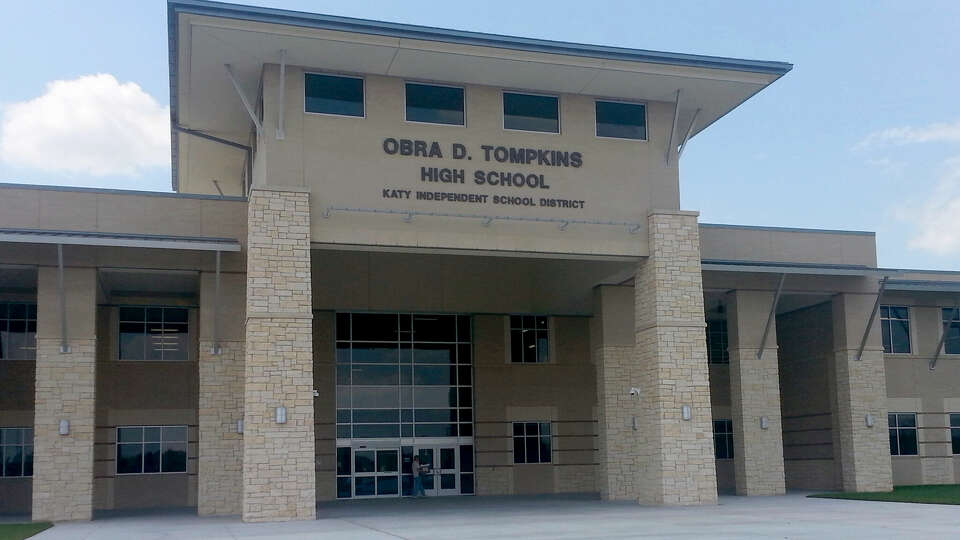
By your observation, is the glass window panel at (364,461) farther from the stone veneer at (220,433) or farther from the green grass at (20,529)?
the green grass at (20,529)

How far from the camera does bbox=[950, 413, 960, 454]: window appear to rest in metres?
36.9

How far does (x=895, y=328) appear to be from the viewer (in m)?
37.0

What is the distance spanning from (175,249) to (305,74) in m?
5.83

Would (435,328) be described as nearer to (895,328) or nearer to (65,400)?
(65,400)

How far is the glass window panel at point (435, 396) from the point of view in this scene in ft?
117

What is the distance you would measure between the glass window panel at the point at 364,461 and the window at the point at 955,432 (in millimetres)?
20489

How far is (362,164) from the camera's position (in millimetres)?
25375

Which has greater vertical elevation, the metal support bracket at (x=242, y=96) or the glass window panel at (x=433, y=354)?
the metal support bracket at (x=242, y=96)

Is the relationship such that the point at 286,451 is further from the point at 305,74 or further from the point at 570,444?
the point at 570,444

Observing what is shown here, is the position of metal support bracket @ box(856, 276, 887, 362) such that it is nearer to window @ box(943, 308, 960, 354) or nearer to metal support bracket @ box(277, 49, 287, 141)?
window @ box(943, 308, 960, 354)

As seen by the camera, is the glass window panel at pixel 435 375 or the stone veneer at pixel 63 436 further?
the glass window panel at pixel 435 375

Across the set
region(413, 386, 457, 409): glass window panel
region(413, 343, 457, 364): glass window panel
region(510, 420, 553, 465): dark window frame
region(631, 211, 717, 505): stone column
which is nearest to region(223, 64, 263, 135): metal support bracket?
region(631, 211, 717, 505): stone column

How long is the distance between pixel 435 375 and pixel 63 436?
44.3ft

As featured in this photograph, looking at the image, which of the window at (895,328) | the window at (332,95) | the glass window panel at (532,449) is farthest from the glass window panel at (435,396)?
the window at (895,328)
